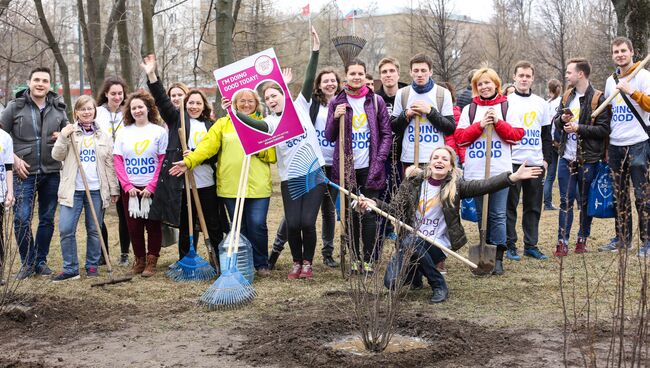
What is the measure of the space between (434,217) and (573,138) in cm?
410

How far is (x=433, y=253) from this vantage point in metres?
6.31

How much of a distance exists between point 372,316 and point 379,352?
0.75ft

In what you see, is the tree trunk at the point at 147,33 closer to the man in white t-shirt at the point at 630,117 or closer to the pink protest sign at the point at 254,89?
the pink protest sign at the point at 254,89

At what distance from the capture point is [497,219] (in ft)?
23.6

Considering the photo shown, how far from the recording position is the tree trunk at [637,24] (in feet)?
38.1

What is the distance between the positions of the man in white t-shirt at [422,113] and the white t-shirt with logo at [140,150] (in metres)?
2.38

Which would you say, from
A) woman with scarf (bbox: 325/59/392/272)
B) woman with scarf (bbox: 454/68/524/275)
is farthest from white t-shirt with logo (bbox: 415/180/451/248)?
woman with scarf (bbox: 454/68/524/275)

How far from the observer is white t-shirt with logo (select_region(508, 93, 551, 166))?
25.2 ft

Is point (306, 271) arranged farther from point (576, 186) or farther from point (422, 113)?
point (576, 186)

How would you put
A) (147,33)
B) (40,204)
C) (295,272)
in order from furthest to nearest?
(147,33), (40,204), (295,272)

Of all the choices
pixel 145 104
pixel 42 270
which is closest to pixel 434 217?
pixel 145 104

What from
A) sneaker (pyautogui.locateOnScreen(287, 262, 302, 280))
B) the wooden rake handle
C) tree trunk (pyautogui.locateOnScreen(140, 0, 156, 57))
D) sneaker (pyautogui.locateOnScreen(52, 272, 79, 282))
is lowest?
sneaker (pyautogui.locateOnScreen(52, 272, 79, 282))

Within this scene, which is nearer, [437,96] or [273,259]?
[437,96]

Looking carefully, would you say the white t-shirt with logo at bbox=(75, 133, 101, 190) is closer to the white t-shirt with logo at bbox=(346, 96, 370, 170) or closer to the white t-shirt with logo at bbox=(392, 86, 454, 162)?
the white t-shirt with logo at bbox=(346, 96, 370, 170)
